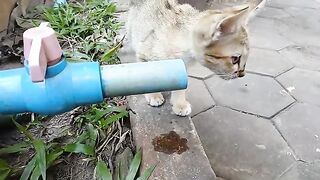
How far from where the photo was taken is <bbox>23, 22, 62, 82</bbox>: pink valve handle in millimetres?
480

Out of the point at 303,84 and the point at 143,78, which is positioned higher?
the point at 143,78

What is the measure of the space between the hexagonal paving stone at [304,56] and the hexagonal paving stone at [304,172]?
80 centimetres

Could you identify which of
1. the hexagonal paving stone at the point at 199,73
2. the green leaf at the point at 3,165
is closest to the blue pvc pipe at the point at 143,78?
the green leaf at the point at 3,165

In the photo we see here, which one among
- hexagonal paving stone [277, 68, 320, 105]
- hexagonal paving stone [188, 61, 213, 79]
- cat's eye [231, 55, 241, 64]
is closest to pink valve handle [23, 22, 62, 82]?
cat's eye [231, 55, 241, 64]

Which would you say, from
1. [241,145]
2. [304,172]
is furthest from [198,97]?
[304,172]

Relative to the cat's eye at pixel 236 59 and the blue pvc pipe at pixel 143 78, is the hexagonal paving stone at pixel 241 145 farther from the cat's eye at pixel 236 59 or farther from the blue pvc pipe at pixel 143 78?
the blue pvc pipe at pixel 143 78

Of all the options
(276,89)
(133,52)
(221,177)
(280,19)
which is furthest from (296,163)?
(280,19)

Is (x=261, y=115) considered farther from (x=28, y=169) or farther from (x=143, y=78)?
(x=143, y=78)

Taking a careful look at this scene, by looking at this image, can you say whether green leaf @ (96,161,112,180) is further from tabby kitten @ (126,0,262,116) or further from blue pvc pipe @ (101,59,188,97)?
blue pvc pipe @ (101,59,188,97)

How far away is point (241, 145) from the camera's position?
153 cm

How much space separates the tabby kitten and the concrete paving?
0.19 m

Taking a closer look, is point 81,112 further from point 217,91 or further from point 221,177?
point 217,91

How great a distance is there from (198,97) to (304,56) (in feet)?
2.68

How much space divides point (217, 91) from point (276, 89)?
0.30 m
